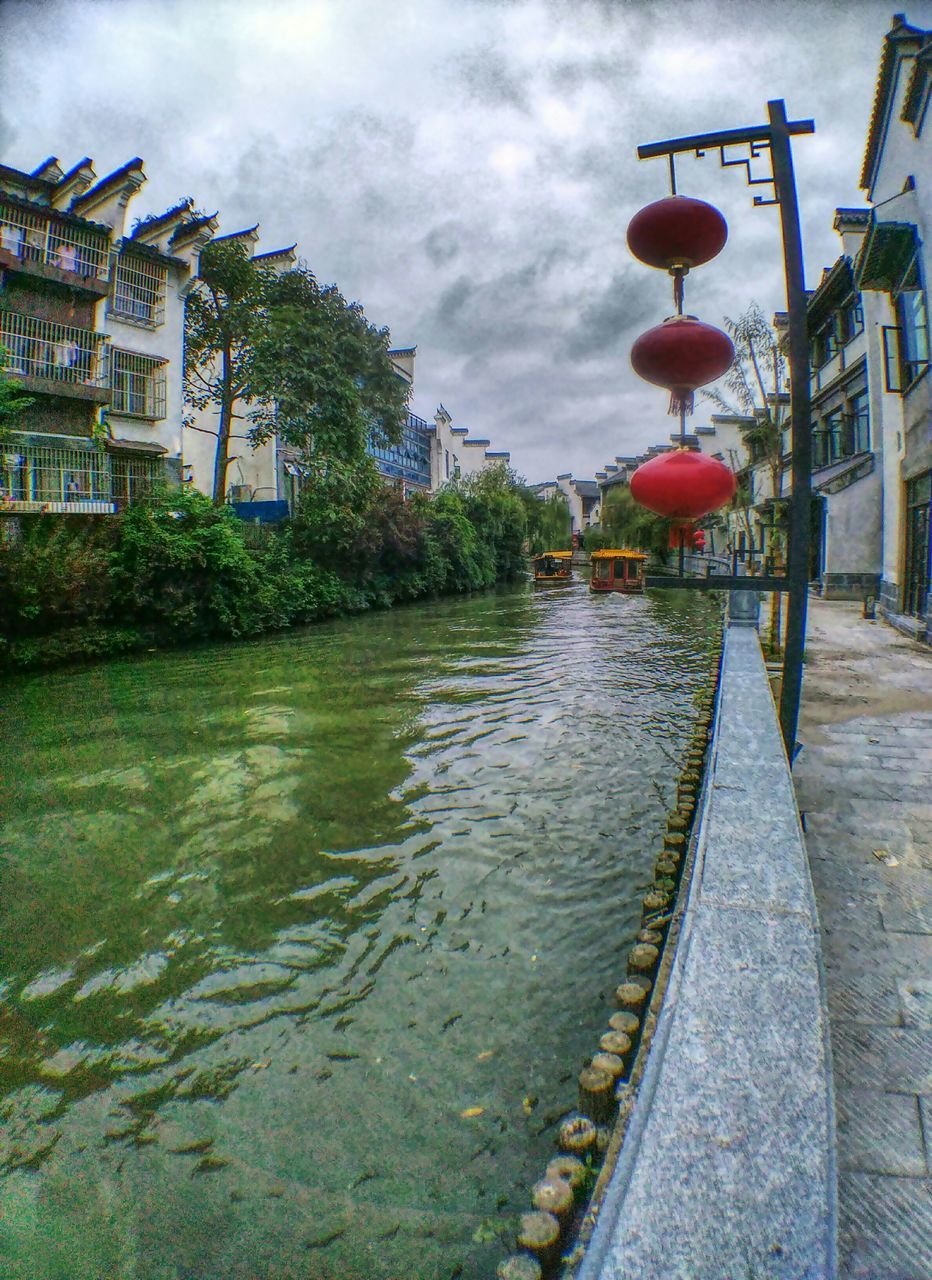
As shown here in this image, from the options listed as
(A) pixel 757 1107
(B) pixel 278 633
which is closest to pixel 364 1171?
(A) pixel 757 1107

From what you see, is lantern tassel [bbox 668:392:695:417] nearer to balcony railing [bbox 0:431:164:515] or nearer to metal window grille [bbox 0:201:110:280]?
balcony railing [bbox 0:431:164:515]

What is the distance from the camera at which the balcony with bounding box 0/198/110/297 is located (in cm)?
1922

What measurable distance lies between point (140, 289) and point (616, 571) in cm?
2204

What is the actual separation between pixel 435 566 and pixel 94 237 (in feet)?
56.5

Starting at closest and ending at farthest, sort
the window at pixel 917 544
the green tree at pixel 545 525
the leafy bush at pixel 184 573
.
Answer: the window at pixel 917 544
the leafy bush at pixel 184 573
the green tree at pixel 545 525

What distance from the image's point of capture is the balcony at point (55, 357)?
19234 mm

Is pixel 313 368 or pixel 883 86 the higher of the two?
pixel 883 86

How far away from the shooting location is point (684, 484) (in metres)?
2.82

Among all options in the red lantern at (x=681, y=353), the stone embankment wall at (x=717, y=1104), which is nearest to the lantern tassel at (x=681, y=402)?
the red lantern at (x=681, y=353)

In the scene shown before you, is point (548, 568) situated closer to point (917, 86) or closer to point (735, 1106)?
point (917, 86)

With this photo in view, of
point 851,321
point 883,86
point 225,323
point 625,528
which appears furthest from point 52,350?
point 625,528

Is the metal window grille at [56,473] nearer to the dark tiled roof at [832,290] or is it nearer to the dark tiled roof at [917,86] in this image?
the dark tiled roof at [917,86]

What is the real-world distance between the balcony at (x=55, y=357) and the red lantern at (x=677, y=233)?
20.4 m

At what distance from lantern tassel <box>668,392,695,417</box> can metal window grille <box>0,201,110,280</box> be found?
73.6ft
